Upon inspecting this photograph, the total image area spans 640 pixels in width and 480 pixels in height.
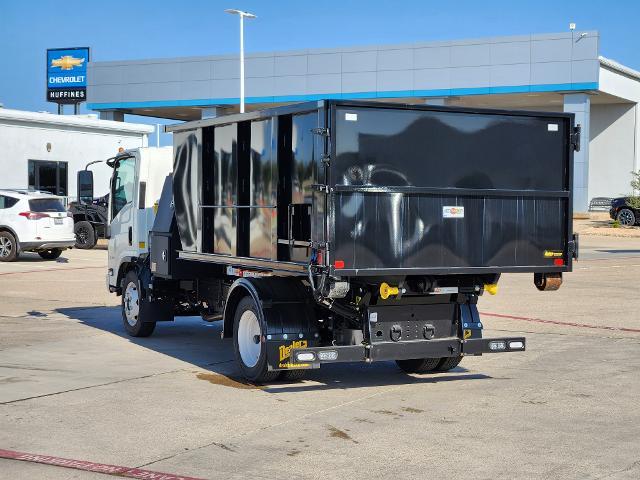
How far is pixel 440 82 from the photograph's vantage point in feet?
177

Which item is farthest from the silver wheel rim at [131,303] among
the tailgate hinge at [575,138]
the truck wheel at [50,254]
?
the truck wheel at [50,254]

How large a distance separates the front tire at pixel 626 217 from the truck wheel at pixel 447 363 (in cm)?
3855

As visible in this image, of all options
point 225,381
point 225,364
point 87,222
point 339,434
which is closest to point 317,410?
point 339,434

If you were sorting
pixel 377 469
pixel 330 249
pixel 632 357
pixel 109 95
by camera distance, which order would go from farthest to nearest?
pixel 109 95 → pixel 632 357 → pixel 330 249 → pixel 377 469

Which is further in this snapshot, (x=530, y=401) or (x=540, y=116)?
(x=540, y=116)

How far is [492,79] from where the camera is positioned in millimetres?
52969

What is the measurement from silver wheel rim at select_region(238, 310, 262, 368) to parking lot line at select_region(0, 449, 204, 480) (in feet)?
10.9

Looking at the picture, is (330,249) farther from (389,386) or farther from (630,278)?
(630,278)

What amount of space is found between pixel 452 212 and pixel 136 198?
5707 millimetres

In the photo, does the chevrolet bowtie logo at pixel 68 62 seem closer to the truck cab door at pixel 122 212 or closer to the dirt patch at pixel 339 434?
the truck cab door at pixel 122 212

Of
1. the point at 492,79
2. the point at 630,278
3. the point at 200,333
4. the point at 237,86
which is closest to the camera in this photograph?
the point at 200,333

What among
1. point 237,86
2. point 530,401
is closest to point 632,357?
point 530,401

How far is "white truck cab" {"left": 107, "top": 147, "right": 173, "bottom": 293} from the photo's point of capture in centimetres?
1410

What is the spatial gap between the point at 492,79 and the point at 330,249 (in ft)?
149
